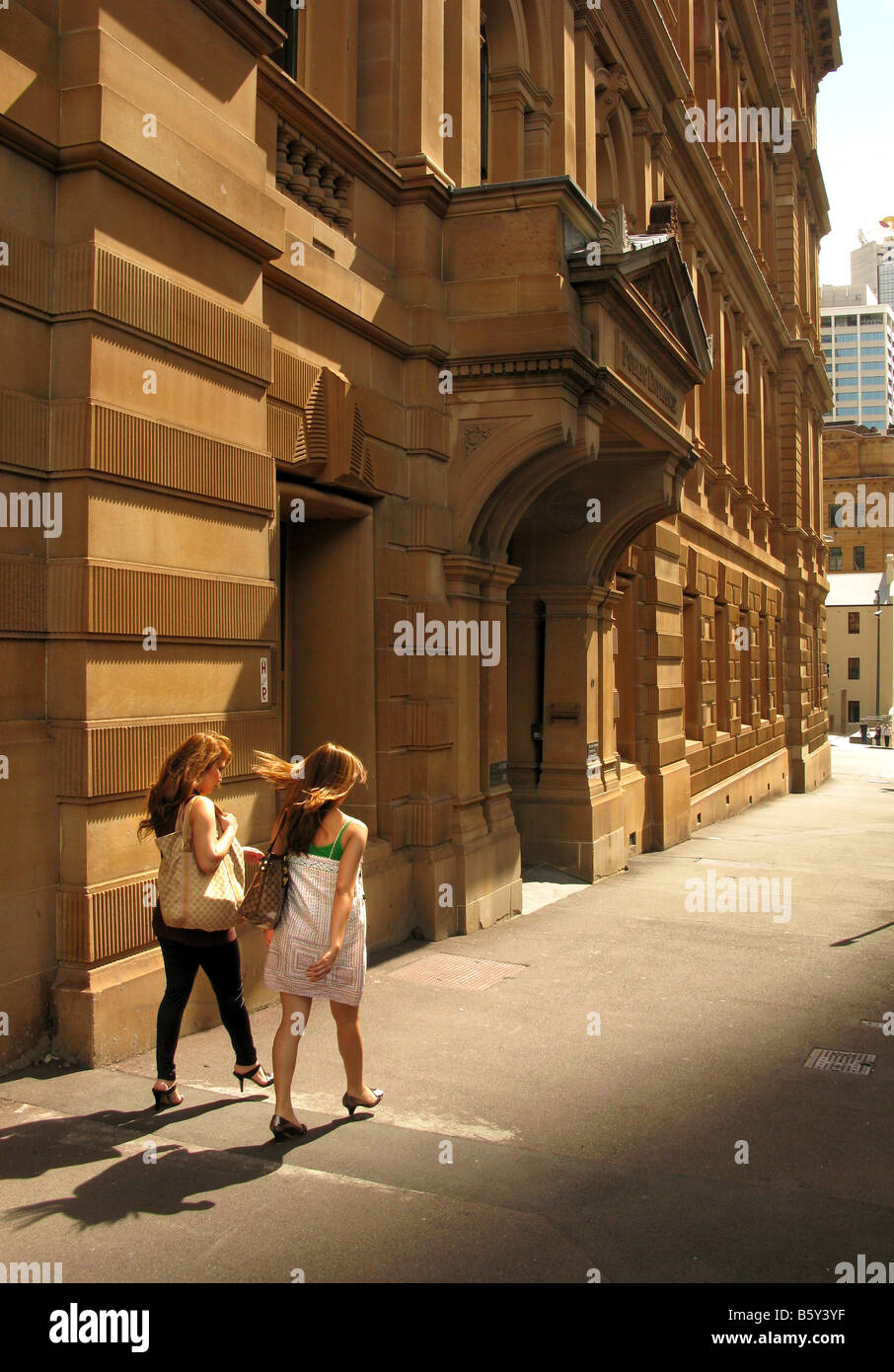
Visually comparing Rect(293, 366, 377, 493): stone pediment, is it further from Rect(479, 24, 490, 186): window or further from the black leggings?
Rect(479, 24, 490, 186): window

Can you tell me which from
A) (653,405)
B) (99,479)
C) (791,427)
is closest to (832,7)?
(791,427)

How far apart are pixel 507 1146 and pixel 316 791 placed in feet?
5.85

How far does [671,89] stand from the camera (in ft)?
59.5

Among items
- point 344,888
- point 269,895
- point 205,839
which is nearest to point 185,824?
point 205,839

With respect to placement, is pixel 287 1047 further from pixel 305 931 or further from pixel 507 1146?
pixel 507 1146

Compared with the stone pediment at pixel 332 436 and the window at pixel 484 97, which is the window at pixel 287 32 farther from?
the window at pixel 484 97

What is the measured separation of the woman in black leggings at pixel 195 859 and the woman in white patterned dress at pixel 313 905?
12.3 inches

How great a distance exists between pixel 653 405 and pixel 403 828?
514cm

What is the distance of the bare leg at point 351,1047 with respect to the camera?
211 inches

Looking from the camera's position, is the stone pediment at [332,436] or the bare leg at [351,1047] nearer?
the bare leg at [351,1047]

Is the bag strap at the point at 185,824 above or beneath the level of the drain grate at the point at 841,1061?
above

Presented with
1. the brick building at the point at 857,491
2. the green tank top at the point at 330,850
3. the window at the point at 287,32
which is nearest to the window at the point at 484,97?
the window at the point at 287,32

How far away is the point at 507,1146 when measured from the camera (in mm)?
5262

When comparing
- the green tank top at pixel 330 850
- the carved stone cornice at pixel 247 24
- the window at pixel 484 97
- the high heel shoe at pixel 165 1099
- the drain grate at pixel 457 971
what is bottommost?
the drain grate at pixel 457 971
